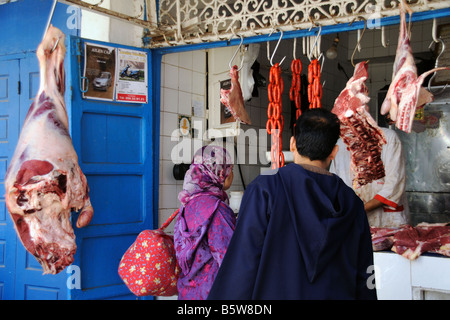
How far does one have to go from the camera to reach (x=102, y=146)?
3.70 metres

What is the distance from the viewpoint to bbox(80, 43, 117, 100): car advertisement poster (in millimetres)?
3602

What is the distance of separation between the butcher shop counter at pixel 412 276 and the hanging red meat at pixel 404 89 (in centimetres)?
86

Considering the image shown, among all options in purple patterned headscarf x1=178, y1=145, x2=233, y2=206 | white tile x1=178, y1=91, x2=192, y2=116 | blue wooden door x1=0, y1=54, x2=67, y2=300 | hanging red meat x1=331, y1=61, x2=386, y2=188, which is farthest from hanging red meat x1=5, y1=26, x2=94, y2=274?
hanging red meat x1=331, y1=61, x2=386, y2=188

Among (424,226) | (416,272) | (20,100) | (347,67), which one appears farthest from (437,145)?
(20,100)

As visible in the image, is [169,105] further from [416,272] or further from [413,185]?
[413,185]

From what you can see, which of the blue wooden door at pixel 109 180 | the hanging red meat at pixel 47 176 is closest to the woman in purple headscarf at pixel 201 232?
the hanging red meat at pixel 47 176

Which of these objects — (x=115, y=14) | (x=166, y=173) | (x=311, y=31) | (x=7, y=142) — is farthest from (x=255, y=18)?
(x=7, y=142)

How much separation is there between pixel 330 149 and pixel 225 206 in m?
1.00

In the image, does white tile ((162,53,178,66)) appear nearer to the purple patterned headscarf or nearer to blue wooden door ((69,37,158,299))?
blue wooden door ((69,37,158,299))

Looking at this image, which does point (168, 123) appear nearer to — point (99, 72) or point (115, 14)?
point (99, 72)

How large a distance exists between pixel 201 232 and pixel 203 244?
0.29ft

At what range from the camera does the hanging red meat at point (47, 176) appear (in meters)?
2.86

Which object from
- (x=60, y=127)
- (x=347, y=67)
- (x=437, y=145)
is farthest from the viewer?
(x=347, y=67)

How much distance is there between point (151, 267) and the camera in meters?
3.01
